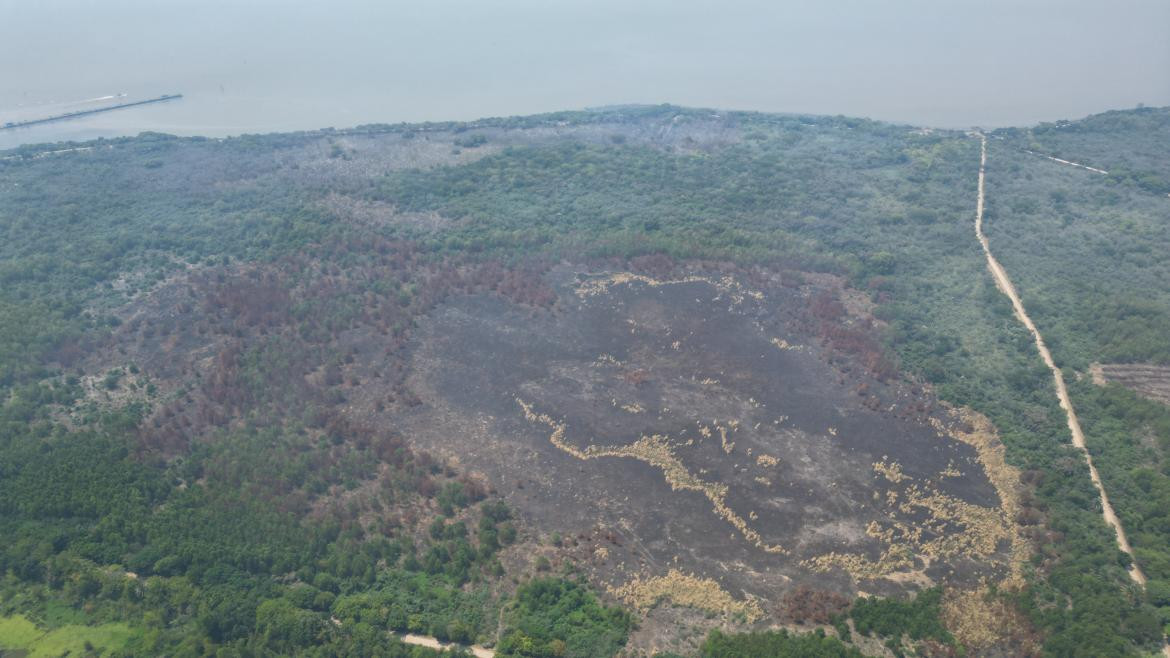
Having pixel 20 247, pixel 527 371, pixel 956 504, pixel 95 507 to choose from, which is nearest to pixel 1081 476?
pixel 956 504

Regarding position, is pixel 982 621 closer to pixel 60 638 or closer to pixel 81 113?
pixel 60 638

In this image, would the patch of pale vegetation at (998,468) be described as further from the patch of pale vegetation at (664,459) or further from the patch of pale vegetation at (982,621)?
the patch of pale vegetation at (664,459)

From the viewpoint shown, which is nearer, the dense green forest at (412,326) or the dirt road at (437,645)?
the dirt road at (437,645)

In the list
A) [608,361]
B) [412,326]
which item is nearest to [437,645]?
[608,361]

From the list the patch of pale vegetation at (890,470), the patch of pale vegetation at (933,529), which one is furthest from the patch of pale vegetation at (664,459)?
the patch of pale vegetation at (890,470)

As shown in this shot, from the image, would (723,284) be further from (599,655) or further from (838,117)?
(838,117)
